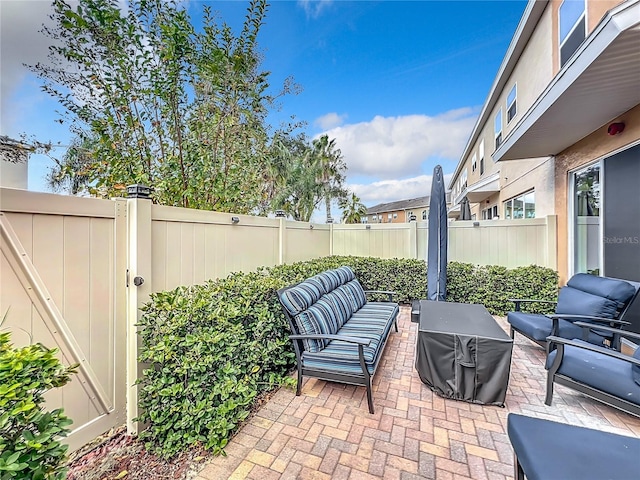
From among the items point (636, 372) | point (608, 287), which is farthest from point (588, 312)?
point (636, 372)

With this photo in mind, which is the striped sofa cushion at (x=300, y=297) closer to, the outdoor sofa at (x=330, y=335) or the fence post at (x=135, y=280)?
the outdoor sofa at (x=330, y=335)

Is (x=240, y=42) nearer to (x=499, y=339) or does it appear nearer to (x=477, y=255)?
(x=499, y=339)

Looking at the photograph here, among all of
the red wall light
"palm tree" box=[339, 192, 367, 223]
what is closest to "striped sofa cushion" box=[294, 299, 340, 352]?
the red wall light

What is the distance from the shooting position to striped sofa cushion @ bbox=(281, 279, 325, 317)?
307cm

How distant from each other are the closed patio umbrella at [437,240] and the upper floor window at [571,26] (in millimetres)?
3053

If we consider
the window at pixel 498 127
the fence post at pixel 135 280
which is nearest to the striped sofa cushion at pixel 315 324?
the fence post at pixel 135 280

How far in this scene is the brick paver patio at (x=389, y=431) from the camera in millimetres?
2066

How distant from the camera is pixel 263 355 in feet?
9.85

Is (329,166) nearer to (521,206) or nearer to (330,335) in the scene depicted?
(521,206)

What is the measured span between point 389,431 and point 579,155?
562 cm

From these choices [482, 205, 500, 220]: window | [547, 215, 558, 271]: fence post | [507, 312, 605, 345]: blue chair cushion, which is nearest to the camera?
[507, 312, 605, 345]: blue chair cushion

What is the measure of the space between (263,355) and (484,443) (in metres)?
2.16

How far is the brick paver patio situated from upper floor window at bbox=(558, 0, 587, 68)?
5.57 metres

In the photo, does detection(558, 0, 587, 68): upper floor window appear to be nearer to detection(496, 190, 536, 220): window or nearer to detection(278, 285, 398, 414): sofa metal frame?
detection(496, 190, 536, 220): window
